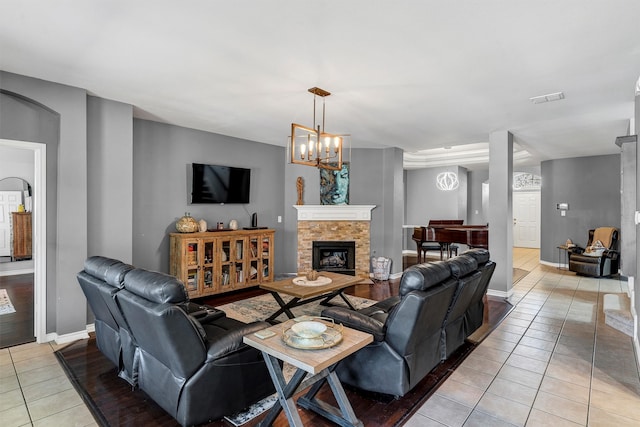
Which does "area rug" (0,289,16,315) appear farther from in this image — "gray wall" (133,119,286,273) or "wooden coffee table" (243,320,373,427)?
"wooden coffee table" (243,320,373,427)

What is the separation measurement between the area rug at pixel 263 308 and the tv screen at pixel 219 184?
68.1 inches

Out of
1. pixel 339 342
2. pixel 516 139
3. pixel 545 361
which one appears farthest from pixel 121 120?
pixel 516 139

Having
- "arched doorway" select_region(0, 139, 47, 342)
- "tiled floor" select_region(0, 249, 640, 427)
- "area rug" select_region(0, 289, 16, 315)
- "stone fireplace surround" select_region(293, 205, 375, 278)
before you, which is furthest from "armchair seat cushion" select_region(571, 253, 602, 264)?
"area rug" select_region(0, 289, 16, 315)

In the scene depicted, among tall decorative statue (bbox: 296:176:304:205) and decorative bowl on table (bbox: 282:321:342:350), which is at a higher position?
tall decorative statue (bbox: 296:176:304:205)

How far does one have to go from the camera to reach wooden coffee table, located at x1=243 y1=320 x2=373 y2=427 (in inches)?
69.0

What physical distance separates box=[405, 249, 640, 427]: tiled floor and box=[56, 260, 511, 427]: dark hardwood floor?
0.10m

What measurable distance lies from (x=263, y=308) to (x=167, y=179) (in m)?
2.39

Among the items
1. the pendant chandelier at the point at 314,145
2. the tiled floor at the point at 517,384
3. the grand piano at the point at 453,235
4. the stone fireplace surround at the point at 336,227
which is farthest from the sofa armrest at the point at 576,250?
the pendant chandelier at the point at 314,145

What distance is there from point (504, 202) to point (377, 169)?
239 cm

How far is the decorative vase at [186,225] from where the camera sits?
489cm

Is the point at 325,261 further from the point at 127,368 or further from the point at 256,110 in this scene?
the point at 127,368

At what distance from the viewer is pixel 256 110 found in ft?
14.2

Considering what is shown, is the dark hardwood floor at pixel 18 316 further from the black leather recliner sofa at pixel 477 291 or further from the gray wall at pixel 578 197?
the gray wall at pixel 578 197

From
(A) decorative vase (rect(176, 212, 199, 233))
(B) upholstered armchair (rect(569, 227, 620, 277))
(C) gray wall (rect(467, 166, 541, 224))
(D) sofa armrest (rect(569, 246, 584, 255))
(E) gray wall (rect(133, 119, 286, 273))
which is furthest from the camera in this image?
(C) gray wall (rect(467, 166, 541, 224))
